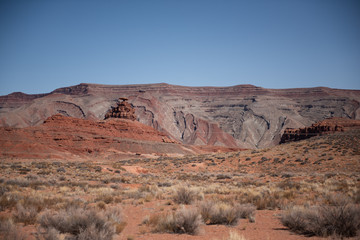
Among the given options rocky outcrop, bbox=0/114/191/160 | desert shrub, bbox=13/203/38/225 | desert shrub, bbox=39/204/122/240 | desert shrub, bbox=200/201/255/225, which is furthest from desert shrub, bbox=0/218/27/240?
rocky outcrop, bbox=0/114/191/160

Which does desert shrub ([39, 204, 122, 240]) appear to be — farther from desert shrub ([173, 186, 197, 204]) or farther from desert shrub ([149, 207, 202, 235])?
desert shrub ([173, 186, 197, 204])

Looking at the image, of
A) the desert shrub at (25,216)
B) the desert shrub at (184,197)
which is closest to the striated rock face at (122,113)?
the desert shrub at (184,197)

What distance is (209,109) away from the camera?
17775 cm

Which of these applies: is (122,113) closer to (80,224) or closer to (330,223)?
(80,224)

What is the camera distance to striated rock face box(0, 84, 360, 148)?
13838cm

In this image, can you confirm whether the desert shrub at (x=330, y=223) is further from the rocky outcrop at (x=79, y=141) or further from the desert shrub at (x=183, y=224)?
the rocky outcrop at (x=79, y=141)

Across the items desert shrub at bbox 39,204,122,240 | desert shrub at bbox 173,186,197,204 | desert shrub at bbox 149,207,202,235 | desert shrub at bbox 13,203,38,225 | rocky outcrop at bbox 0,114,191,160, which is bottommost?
rocky outcrop at bbox 0,114,191,160

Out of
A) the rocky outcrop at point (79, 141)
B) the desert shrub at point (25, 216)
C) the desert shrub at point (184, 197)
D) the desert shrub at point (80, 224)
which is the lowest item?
the rocky outcrop at point (79, 141)

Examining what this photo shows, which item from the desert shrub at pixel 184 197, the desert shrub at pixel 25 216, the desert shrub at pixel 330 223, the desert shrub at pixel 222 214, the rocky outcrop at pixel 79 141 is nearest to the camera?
the desert shrub at pixel 330 223

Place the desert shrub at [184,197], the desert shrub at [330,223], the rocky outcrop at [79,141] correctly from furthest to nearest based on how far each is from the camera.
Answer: the rocky outcrop at [79,141]
the desert shrub at [184,197]
the desert shrub at [330,223]

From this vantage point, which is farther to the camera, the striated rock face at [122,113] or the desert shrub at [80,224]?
the striated rock face at [122,113]

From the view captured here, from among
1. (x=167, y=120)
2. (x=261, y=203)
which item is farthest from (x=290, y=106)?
(x=261, y=203)

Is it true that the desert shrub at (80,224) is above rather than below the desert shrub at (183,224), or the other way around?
above

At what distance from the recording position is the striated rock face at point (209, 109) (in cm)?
13838
